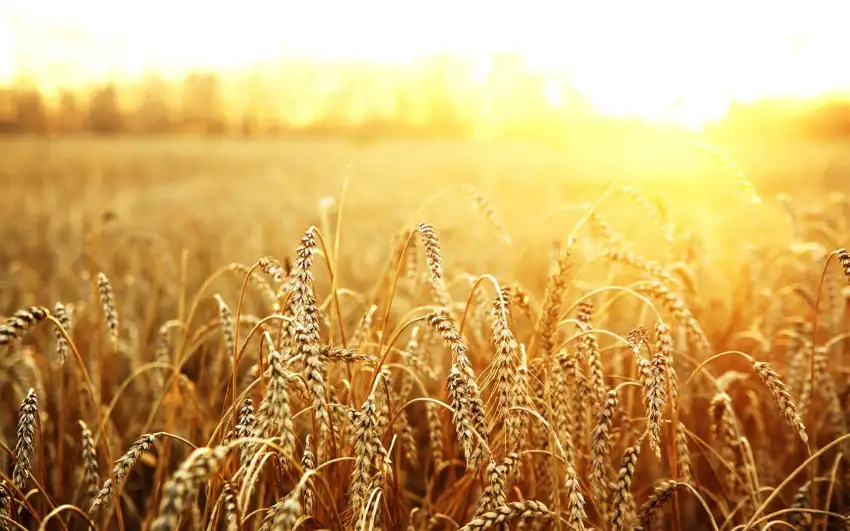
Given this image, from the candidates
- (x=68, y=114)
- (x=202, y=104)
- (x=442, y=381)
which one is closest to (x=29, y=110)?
(x=68, y=114)

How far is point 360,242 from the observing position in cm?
720

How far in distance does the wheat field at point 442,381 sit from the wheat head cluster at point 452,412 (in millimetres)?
12

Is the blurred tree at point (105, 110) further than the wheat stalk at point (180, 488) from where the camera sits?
Yes

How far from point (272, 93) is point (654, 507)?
167 ft

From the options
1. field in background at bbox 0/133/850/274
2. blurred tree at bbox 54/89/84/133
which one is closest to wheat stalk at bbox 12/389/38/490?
field in background at bbox 0/133/850/274

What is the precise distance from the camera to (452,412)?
5.98 feet

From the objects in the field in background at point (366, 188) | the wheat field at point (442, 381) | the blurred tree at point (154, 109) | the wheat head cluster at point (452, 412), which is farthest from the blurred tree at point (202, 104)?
the wheat head cluster at point (452, 412)

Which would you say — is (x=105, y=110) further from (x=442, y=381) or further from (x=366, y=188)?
(x=442, y=381)

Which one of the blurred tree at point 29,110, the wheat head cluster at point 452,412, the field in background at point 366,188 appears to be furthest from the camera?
the blurred tree at point 29,110

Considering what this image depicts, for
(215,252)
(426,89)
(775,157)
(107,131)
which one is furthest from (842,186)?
(107,131)

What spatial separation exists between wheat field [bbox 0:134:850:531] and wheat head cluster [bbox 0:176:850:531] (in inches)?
0.5

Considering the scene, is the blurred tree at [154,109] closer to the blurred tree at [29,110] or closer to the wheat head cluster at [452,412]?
the blurred tree at [29,110]

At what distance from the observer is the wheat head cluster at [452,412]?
1179mm

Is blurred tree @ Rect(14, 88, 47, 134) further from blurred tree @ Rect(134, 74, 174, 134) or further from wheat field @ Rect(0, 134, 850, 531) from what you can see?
wheat field @ Rect(0, 134, 850, 531)
